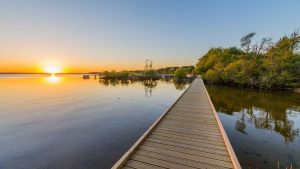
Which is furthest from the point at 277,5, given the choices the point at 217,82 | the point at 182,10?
the point at 217,82

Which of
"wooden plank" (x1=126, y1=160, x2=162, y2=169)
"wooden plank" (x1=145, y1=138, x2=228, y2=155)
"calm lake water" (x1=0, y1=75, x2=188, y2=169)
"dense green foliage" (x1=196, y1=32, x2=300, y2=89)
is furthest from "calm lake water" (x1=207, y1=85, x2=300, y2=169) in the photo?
"dense green foliage" (x1=196, y1=32, x2=300, y2=89)

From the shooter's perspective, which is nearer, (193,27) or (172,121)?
(172,121)

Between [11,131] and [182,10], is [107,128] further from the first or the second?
[182,10]

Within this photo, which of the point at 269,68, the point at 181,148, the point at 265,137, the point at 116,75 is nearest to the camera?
the point at 181,148

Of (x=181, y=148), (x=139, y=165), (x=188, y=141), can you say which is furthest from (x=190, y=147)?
(x=139, y=165)

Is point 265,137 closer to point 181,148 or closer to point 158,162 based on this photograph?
point 181,148

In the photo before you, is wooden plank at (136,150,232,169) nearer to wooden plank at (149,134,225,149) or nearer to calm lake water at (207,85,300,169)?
wooden plank at (149,134,225,149)

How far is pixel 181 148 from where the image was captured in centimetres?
395

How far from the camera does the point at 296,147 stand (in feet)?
19.2

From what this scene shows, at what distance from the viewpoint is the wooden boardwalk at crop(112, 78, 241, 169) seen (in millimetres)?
3201

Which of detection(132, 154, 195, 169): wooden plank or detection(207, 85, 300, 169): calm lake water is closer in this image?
detection(132, 154, 195, 169): wooden plank

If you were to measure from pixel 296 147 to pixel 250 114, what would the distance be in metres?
5.08

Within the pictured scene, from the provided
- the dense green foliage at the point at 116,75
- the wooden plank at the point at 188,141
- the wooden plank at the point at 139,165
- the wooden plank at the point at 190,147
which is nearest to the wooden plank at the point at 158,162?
the wooden plank at the point at 139,165

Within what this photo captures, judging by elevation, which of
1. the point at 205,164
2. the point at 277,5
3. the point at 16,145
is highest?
the point at 277,5
